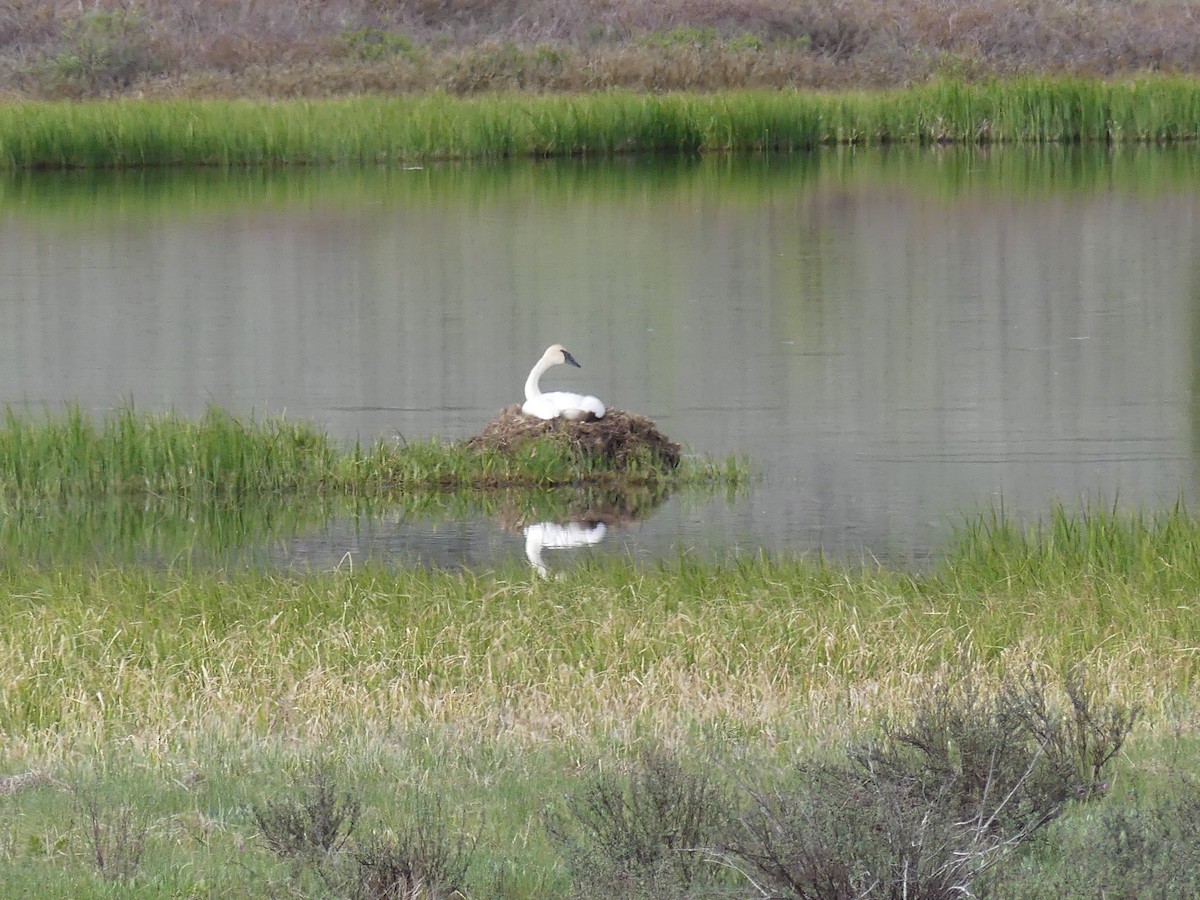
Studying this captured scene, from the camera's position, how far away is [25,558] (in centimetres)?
1152

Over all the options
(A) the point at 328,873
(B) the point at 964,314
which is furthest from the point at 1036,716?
(B) the point at 964,314

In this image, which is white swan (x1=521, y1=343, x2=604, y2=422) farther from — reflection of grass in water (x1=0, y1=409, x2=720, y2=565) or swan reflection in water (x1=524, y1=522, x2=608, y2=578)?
swan reflection in water (x1=524, y1=522, x2=608, y2=578)

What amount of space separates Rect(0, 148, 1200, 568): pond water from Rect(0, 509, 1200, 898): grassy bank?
1519 mm

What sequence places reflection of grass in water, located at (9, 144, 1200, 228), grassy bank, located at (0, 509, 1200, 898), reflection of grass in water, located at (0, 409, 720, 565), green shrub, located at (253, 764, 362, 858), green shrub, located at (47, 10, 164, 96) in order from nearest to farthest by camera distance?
green shrub, located at (253, 764, 362, 858) → grassy bank, located at (0, 509, 1200, 898) → reflection of grass in water, located at (0, 409, 720, 565) → reflection of grass in water, located at (9, 144, 1200, 228) → green shrub, located at (47, 10, 164, 96)

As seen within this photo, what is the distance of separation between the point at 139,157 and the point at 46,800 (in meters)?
35.4

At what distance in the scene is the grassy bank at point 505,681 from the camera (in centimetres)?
555

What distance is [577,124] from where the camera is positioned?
40312mm

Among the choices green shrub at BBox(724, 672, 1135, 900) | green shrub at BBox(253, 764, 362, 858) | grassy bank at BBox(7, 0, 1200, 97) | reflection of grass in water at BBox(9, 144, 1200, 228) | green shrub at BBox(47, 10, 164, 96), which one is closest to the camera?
green shrub at BBox(724, 672, 1135, 900)

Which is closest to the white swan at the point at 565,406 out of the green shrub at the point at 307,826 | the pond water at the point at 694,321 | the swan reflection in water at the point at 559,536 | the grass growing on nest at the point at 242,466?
the grass growing on nest at the point at 242,466

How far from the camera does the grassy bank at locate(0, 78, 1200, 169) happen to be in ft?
130

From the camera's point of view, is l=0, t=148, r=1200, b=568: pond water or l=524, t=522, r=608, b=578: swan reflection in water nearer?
l=524, t=522, r=608, b=578: swan reflection in water

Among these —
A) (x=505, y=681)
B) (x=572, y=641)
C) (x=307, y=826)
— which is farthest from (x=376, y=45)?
(x=307, y=826)

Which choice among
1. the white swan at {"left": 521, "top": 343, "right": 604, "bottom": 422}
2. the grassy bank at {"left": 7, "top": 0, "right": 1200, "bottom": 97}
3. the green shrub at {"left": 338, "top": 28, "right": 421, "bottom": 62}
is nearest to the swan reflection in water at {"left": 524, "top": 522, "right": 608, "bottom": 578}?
the white swan at {"left": 521, "top": 343, "right": 604, "bottom": 422}

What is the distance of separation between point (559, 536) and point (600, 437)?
1.28 metres
